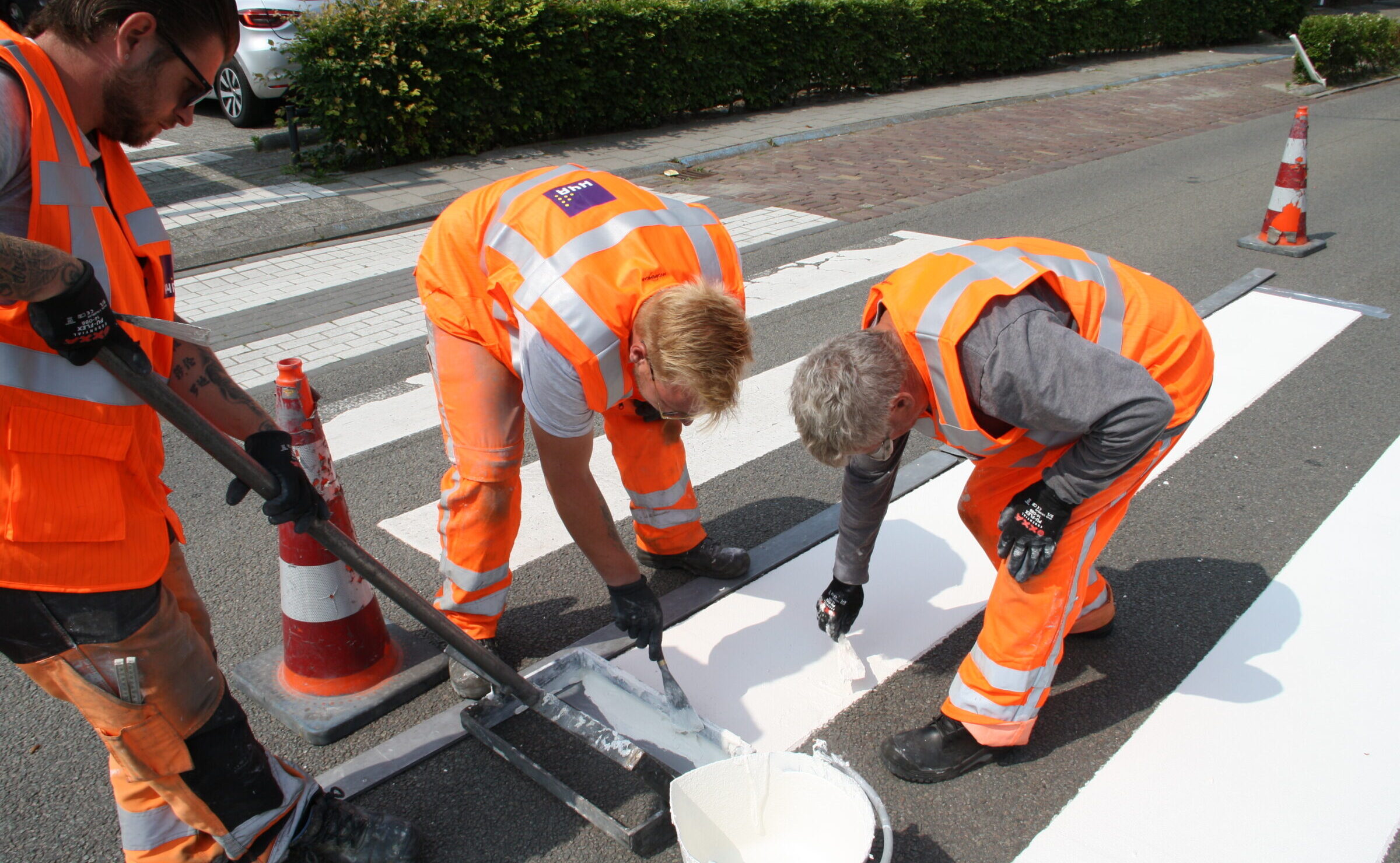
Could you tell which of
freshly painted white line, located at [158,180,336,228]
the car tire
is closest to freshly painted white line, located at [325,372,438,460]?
freshly painted white line, located at [158,180,336,228]

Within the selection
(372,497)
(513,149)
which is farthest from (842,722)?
(513,149)

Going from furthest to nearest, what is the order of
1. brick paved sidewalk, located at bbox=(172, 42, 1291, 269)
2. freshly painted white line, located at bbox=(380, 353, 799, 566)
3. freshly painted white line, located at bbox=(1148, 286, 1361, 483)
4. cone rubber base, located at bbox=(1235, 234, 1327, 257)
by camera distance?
brick paved sidewalk, located at bbox=(172, 42, 1291, 269) → cone rubber base, located at bbox=(1235, 234, 1327, 257) → freshly painted white line, located at bbox=(1148, 286, 1361, 483) → freshly painted white line, located at bbox=(380, 353, 799, 566)

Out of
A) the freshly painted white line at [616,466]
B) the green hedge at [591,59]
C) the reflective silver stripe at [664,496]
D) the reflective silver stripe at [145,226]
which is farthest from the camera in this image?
the green hedge at [591,59]

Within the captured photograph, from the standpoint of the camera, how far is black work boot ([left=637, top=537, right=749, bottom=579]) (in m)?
3.38

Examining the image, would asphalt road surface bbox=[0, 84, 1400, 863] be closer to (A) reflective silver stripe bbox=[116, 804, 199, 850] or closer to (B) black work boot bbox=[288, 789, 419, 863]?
(B) black work boot bbox=[288, 789, 419, 863]

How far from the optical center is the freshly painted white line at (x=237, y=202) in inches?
307

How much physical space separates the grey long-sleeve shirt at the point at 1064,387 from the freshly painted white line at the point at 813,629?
38.6 inches

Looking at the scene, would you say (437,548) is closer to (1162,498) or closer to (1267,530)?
(1162,498)

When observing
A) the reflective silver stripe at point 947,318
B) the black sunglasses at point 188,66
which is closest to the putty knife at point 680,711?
the reflective silver stripe at point 947,318

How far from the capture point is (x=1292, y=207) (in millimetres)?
6938

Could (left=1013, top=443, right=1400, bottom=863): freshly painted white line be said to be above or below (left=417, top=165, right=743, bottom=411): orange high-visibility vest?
below

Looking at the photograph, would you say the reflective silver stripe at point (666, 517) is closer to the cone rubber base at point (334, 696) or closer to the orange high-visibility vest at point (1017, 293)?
the cone rubber base at point (334, 696)

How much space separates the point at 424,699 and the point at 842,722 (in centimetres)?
123

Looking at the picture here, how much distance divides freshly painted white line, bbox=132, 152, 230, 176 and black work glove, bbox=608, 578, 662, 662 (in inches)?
346
